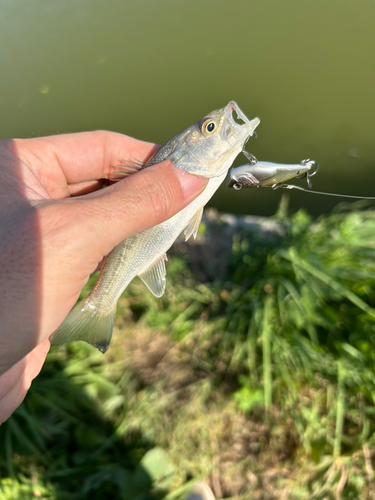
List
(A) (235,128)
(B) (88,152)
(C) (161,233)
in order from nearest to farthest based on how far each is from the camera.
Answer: (A) (235,128)
(C) (161,233)
(B) (88,152)

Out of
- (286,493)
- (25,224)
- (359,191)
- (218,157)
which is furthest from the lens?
(359,191)

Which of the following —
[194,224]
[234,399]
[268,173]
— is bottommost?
[234,399]

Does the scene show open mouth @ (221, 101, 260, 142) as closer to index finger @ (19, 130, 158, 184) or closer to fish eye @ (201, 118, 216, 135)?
fish eye @ (201, 118, 216, 135)

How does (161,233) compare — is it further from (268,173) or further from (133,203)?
(268,173)

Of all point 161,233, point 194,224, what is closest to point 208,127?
point 194,224

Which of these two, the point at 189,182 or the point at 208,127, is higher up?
the point at 208,127

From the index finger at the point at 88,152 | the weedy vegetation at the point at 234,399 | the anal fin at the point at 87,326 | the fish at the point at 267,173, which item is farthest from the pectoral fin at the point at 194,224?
the weedy vegetation at the point at 234,399

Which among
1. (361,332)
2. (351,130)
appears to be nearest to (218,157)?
(361,332)

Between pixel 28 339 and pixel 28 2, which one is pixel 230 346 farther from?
pixel 28 2

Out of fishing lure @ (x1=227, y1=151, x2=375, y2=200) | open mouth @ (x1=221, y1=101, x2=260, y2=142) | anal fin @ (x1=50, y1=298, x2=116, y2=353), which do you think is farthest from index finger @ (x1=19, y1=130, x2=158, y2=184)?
anal fin @ (x1=50, y1=298, x2=116, y2=353)
